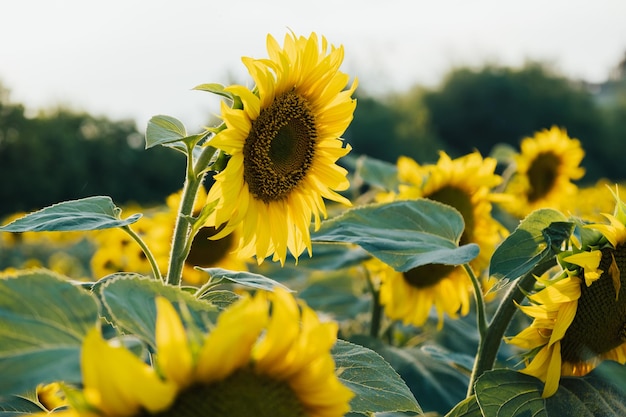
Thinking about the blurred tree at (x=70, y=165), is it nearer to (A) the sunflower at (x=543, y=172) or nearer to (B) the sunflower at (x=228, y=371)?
(A) the sunflower at (x=543, y=172)

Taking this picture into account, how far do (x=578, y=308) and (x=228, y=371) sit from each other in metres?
0.72

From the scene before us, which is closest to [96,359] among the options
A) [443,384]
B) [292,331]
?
[292,331]

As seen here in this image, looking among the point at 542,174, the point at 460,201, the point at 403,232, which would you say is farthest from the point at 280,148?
the point at 542,174

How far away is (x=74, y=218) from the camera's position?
110cm

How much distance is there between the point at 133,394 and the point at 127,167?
2078 centimetres

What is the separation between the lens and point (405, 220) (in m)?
1.46

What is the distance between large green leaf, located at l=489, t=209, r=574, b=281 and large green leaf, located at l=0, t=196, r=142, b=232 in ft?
1.84

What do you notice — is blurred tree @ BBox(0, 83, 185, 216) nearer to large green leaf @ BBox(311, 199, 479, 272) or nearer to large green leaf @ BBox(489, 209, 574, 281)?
large green leaf @ BBox(311, 199, 479, 272)

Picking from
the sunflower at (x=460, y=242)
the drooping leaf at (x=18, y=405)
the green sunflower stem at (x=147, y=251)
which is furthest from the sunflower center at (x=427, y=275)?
the drooping leaf at (x=18, y=405)

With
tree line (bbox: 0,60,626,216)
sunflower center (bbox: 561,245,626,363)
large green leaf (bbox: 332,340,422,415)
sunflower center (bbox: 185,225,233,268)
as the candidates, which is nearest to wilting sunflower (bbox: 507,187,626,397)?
sunflower center (bbox: 561,245,626,363)

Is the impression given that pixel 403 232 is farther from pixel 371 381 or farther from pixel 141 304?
pixel 141 304

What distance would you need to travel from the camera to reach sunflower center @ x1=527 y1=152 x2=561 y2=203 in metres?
3.53

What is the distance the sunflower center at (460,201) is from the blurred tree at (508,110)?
23.3m

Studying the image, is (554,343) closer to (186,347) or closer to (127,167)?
(186,347)
